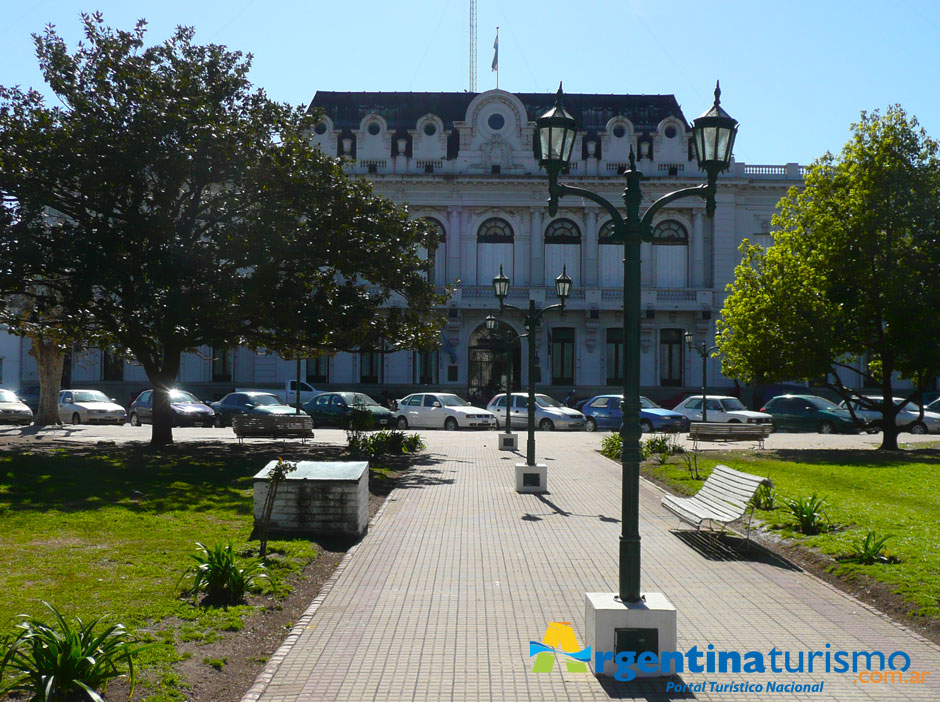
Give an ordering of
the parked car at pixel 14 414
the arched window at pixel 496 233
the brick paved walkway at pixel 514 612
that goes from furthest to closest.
A: the arched window at pixel 496 233 → the parked car at pixel 14 414 → the brick paved walkway at pixel 514 612

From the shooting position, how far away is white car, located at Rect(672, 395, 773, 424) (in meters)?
33.9

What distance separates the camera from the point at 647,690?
19.0ft

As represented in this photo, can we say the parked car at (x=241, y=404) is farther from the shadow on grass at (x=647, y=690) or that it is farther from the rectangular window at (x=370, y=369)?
the shadow on grass at (x=647, y=690)

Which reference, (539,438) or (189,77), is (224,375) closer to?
(539,438)

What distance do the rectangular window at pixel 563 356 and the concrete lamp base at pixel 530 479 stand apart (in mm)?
35267

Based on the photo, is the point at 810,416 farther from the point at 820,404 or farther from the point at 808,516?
the point at 808,516

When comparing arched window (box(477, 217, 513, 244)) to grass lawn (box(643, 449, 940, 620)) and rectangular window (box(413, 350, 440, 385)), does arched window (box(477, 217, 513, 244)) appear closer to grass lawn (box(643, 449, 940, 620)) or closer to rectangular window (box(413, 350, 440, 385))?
rectangular window (box(413, 350, 440, 385))

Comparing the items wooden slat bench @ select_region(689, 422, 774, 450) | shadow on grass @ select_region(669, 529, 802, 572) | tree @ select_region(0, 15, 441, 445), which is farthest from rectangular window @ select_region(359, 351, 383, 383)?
shadow on grass @ select_region(669, 529, 802, 572)

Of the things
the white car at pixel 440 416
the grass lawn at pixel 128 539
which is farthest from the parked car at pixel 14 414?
the grass lawn at pixel 128 539

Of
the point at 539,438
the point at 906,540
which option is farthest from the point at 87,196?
the point at 906,540

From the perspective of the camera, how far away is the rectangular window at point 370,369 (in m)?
50.6

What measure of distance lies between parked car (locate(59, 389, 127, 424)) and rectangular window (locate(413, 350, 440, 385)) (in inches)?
696

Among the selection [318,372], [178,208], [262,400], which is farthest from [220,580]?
[318,372]

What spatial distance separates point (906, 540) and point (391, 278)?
47.1ft
